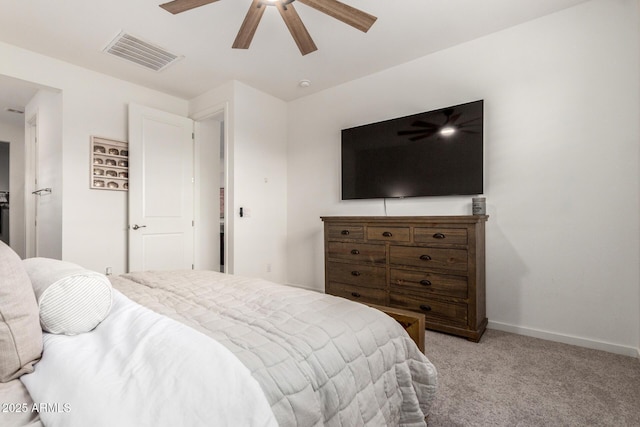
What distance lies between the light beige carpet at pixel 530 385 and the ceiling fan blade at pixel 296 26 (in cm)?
244

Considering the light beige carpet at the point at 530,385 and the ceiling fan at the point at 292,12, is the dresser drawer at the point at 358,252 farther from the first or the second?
the ceiling fan at the point at 292,12

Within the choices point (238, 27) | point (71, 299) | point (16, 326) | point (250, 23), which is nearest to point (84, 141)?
point (238, 27)

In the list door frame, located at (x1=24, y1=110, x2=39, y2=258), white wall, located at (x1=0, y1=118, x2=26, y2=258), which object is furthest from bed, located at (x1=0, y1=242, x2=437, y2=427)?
white wall, located at (x1=0, y1=118, x2=26, y2=258)

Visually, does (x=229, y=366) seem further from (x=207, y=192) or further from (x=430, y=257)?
(x=207, y=192)

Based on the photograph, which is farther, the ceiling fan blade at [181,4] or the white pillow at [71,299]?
the ceiling fan blade at [181,4]

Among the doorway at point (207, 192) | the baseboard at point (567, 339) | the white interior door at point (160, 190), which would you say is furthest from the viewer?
the doorway at point (207, 192)

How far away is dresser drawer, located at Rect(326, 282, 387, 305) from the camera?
2.74m

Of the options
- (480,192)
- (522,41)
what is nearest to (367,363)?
(480,192)

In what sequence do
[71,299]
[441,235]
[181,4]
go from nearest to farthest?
[71,299]
[181,4]
[441,235]

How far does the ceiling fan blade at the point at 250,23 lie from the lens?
1.89 metres

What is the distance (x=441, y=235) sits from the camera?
7.95ft

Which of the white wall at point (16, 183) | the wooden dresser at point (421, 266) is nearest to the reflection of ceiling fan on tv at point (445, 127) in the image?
the wooden dresser at point (421, 266)

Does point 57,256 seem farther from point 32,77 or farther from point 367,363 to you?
point 367,363

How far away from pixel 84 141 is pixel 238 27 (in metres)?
2.08
